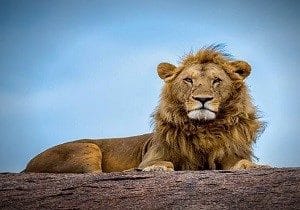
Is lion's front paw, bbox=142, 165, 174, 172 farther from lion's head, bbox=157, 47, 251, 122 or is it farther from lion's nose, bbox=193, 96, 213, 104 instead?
lion's nose, bbox=193, 96, 213, 104

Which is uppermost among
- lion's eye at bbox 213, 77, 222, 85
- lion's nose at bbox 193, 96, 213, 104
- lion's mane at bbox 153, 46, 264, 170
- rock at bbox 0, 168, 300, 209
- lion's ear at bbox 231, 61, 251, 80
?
lion's ear at bbox 231, 61, 251, 80

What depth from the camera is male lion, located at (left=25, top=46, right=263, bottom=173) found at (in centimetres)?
690

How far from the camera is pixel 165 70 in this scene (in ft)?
25.6

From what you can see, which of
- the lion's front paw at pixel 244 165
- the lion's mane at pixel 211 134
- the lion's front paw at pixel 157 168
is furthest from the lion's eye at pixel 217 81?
the lion's front paw at pixel 157 168

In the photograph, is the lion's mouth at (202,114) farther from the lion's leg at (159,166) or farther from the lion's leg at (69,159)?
the lion's leg at (69,159)

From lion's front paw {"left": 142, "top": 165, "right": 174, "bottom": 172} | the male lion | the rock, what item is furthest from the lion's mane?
the rock

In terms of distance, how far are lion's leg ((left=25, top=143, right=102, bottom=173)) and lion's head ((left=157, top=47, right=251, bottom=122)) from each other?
129 cm

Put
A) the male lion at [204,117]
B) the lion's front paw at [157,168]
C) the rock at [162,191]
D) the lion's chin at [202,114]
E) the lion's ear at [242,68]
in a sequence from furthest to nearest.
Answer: the lion's ear at [242,68] < the male lion at [204,117] < the lion's chin at [202,114] < the lion's front paw at [157,168] < the rock at [162,191]

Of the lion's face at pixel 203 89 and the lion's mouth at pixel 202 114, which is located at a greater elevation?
the lion's face at pixel 203 89

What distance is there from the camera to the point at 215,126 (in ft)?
23.2

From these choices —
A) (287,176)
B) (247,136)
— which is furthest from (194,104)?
(287,176)

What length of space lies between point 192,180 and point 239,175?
0.41 m

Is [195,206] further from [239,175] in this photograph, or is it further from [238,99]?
[238,99]

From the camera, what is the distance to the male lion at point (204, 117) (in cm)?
690
